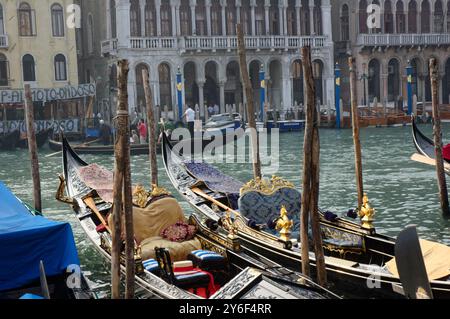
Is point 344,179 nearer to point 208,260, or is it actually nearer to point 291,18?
point 208,260

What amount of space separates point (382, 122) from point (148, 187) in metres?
9.79

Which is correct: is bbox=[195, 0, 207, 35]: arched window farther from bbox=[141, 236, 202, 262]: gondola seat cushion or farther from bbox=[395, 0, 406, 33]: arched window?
bbox=[141, 236, 202, 262]: gondola seat cushion

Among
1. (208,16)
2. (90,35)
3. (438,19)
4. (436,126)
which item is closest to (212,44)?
(208,16)

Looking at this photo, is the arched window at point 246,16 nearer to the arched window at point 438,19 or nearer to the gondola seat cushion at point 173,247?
the arched window at point 438,19

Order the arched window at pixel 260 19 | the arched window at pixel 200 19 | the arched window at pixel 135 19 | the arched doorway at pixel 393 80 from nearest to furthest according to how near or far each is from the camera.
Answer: the arched window at pixel 135 19
the arched window at pixel 200 19
the arched window at pixel 260 19
the arched doorway at pixel 393 80

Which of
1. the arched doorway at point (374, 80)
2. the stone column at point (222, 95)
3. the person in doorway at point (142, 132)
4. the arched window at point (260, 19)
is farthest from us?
the arched doorway at point (374, 80)

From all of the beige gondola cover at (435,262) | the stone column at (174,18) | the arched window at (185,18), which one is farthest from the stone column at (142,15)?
the beige gondola cover at (435,262)

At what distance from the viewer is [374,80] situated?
22.0m

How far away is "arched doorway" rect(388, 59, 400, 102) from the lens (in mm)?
22109

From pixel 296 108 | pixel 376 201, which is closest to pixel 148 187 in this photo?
pixel 376 201

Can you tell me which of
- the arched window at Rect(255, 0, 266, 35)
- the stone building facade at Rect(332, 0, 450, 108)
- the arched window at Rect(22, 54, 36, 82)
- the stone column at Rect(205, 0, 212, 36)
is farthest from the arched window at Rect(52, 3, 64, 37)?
the stone building facade at Rect(332, 0, 450, 108)

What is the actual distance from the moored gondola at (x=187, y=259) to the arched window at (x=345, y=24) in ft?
54.8

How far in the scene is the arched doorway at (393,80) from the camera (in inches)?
870

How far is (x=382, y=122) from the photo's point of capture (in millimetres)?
18547
